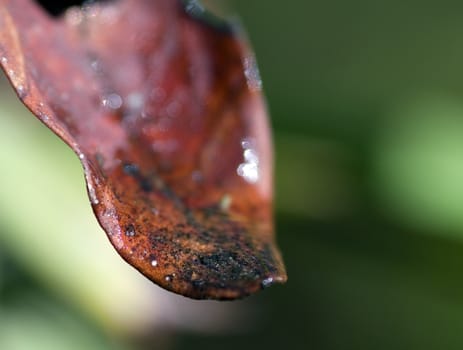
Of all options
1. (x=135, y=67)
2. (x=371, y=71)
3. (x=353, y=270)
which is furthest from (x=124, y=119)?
(x=371, y=71)

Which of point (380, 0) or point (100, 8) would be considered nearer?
point (100, 8)

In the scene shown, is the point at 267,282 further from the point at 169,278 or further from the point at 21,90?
the point at 21,90

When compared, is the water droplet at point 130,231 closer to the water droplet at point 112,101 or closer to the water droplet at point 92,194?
the water droplet at point 92,194

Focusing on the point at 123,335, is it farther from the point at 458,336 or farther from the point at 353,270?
the point at 458,336

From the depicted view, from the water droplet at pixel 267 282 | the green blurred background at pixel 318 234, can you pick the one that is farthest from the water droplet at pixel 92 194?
the green blurred background at pixel 318 234

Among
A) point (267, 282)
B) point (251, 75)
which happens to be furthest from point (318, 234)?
point (267, 282)

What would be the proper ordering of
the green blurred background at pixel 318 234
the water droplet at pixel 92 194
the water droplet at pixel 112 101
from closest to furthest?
the water droplet at pixel 92 194
the water droplet at pixel 112 101
the green blurred background at pixel 318 234

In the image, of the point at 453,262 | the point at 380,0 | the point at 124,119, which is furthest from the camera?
the point at 380,0
